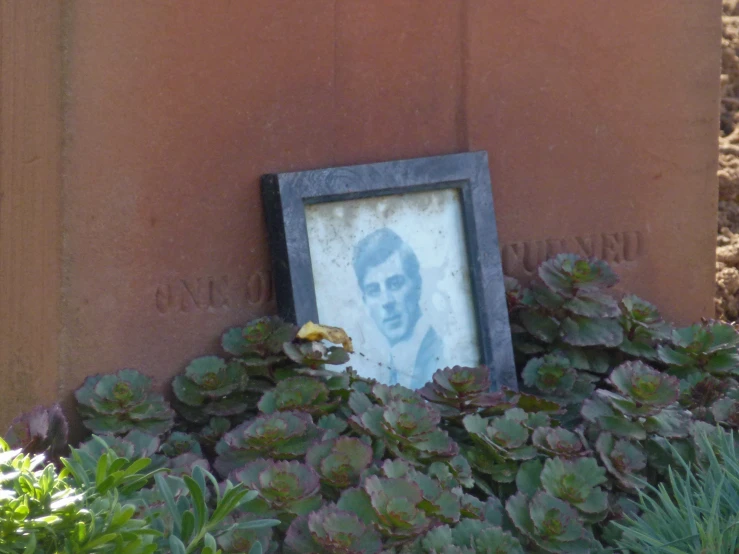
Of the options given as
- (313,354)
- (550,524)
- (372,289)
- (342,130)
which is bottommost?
(550,524)

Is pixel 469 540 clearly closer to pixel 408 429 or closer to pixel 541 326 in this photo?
pixel 408 429

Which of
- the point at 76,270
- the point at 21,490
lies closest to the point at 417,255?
the point at 76,270

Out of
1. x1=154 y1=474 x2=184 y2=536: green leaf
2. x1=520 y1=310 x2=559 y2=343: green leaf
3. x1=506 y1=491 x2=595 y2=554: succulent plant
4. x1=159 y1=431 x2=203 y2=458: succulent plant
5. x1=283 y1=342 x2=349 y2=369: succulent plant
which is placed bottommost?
x1=506 y1=491 x2=595 y2=554: succulent plant

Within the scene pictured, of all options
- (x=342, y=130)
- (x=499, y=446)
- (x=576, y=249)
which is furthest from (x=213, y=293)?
(x=576, y=249)

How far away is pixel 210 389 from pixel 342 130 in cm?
69

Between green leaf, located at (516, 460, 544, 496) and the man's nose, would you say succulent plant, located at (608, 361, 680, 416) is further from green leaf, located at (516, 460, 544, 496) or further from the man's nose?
the man's nose

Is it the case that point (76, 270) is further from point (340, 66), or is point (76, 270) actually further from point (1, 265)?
point (340, 66)

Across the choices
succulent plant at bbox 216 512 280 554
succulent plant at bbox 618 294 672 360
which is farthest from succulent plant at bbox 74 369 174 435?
succulent plant at bbox 618 294 672 360

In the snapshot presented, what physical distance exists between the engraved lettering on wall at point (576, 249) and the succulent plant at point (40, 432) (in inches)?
48.2

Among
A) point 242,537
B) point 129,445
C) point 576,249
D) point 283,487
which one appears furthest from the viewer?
point 576,249

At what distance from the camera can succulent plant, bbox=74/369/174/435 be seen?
6.63ft

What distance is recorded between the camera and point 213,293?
89.0 inches

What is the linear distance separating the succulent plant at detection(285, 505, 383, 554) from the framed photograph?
661 millimetres

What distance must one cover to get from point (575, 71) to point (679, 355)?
79 centimetres
